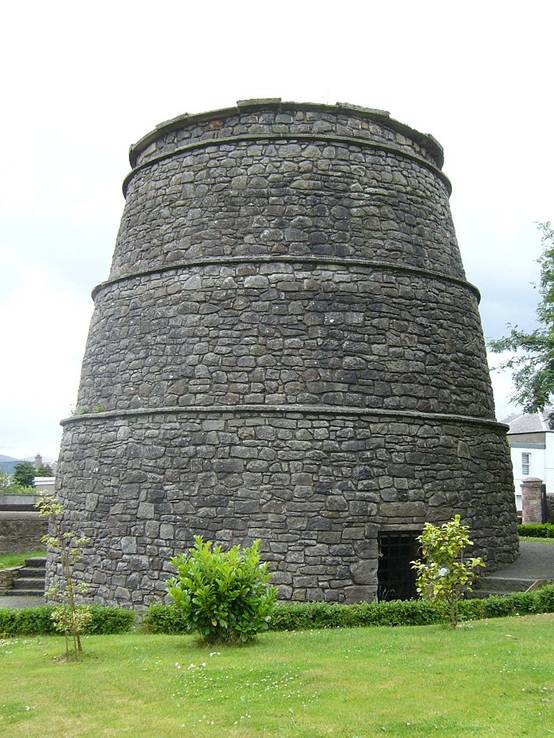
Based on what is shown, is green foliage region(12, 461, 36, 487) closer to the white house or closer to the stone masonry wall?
the white house

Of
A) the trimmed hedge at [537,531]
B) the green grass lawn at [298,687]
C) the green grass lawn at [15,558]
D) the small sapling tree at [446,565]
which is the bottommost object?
the green grass lawn at [298,687]

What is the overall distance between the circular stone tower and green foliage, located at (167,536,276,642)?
2.39 meters

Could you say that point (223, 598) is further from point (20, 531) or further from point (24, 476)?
point (24, 476)

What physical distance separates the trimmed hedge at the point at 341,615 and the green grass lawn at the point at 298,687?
0.70 meters

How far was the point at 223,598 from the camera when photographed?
8.20 metres

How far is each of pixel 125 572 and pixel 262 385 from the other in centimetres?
374

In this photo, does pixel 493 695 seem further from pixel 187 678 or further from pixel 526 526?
pixel 526 526

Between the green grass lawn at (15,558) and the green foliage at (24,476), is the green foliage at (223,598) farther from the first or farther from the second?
the green foliage at (24,476)

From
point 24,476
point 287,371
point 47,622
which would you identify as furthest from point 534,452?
point 47,622

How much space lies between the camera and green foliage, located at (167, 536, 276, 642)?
818 centimetres

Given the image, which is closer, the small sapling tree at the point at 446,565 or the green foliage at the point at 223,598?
the green foliage at the point at 223,598

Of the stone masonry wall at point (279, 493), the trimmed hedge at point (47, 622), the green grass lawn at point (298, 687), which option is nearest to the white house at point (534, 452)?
the stone masonry wall at point (279, 493)

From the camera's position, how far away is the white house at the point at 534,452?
131 feet

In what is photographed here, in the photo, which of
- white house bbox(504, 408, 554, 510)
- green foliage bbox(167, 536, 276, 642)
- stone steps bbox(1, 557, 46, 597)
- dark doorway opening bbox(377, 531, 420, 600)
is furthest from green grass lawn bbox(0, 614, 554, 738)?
white house bbox(504, 408, 554, 510)
